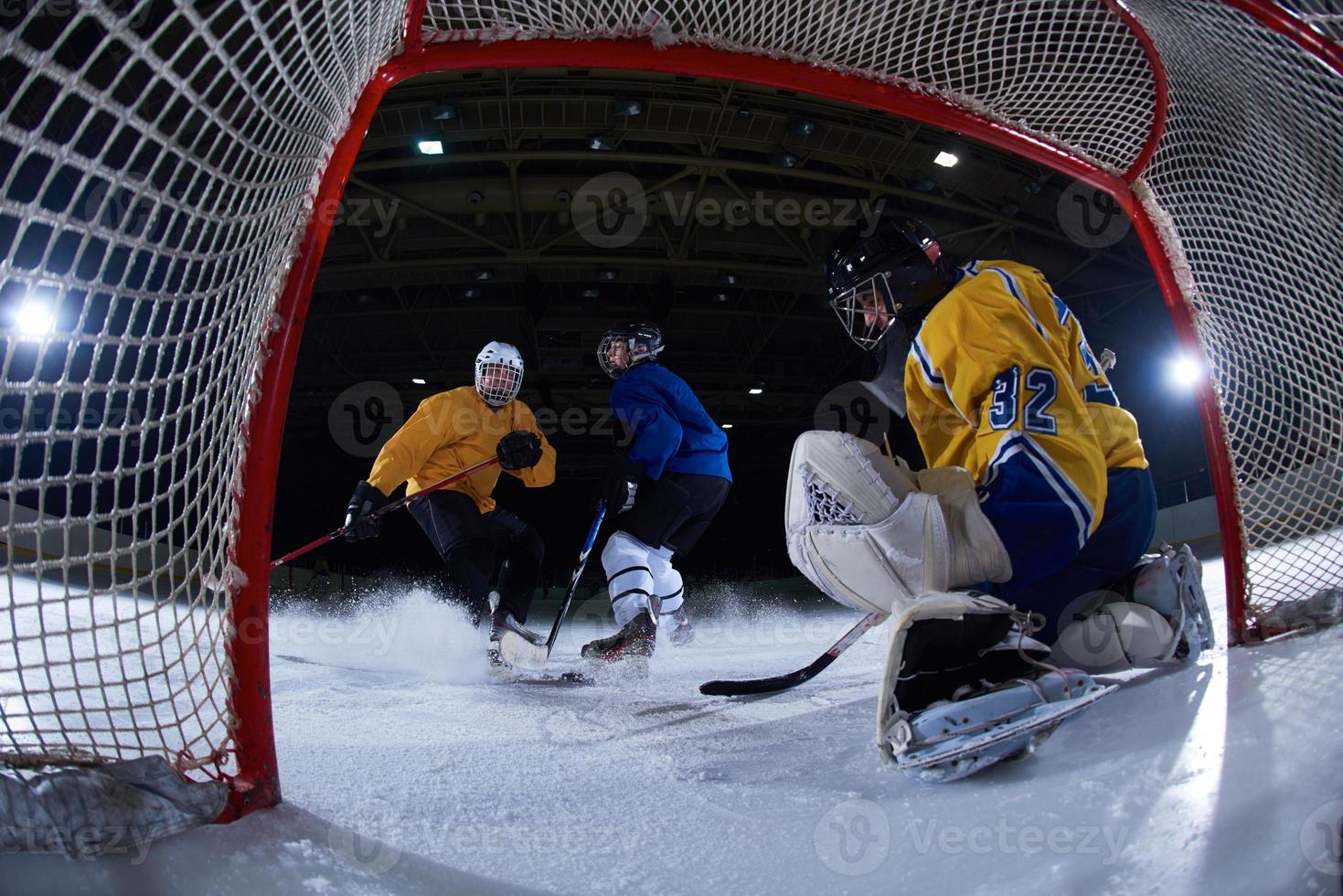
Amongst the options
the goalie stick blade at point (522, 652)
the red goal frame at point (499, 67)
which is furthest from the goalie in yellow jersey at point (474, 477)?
the red goal frame at point (499, 67)

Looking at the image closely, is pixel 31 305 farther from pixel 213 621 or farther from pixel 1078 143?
pixel 1078 143

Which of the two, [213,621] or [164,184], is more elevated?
[164,184]

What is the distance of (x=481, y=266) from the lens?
9.09 metres

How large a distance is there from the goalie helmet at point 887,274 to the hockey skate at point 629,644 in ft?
4.63

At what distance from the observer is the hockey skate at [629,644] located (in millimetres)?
2451

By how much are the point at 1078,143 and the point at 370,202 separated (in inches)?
308

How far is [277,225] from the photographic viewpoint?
121cm

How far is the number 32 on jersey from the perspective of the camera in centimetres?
106

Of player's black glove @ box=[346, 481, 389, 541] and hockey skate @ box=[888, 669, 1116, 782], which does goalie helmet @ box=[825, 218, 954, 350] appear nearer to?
hockey skate @ box=[888, 669, 1116, 782]

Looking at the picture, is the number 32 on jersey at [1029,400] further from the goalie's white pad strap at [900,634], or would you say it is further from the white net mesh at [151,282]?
the white net mesh at [151,282]

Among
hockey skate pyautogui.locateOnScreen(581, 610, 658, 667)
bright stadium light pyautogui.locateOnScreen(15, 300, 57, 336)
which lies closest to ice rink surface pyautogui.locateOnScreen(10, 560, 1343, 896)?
bright stadium light pyautogui.locateOnScreen(15, 300, 57, 336)

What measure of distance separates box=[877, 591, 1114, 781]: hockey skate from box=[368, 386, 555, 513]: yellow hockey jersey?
7.16ft

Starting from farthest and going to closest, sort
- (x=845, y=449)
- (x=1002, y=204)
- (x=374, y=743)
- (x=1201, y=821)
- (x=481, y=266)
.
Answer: (x=481, y=266) → (x=1002, y=204) → (x=374, y=743) → (x=845, y=449) → (x=1201, y=821)

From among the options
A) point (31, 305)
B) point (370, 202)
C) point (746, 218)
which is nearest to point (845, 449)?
point (31, 305)
